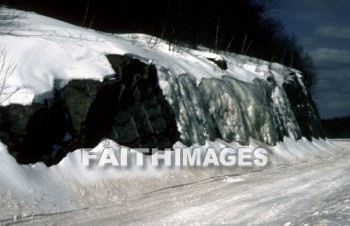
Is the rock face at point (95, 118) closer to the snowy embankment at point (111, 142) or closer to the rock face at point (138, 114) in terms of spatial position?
the rock face at point (138, 114)

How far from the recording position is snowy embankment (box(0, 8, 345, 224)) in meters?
7.33

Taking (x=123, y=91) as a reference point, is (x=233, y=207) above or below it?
below

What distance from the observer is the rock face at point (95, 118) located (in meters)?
7.95

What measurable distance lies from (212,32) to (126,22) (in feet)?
22.1

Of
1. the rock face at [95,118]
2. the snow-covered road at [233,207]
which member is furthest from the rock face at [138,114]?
the snow-covered road at [233,207]

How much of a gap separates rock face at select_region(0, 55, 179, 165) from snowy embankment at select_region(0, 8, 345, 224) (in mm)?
192

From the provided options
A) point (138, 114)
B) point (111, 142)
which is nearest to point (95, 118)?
point (111, 142)

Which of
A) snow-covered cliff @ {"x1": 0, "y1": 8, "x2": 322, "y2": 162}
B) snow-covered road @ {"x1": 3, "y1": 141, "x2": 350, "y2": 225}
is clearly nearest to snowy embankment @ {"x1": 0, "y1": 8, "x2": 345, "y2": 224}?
snow-covered cliff @ {"x1": 0, "y1": 8, "x2": 322, "y2": 162}

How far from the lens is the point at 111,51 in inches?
420

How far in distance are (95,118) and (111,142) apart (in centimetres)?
58

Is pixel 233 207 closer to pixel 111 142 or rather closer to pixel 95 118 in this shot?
pixel 111 142

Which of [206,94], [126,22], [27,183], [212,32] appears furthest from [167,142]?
[212,32]

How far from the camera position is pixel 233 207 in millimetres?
6586

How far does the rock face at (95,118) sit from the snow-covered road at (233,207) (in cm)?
156
